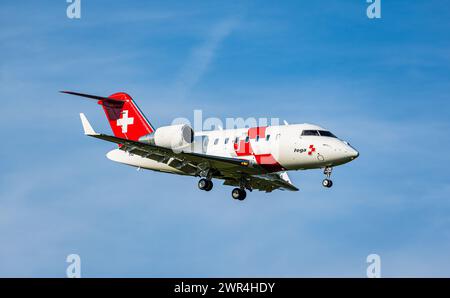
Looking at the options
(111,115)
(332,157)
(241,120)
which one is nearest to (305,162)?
(332,157)

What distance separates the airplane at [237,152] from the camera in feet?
151

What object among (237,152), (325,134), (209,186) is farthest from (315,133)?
(209,186)

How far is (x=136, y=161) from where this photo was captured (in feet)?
170

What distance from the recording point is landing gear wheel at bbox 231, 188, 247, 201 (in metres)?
49.9

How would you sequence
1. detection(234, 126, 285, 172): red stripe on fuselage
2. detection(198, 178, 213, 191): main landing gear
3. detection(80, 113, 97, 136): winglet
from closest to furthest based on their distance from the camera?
detection(80, 113, 97, 136): winglet < detection(234, 126, 285, 172): red stripe on fuselage < detection(198, 178, 213, 191): main landing gear

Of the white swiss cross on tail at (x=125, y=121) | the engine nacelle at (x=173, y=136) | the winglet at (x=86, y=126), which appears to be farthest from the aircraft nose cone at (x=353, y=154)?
the white swiss cross on tail at (x=125, y=121)

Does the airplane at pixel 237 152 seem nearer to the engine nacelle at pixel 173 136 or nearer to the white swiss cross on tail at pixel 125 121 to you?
the engine nacelle at pixel 173 136

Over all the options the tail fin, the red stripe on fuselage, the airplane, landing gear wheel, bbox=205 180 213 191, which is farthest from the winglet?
the red stripe on fuselage

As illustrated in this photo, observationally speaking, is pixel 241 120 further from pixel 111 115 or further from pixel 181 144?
pixel 111 115

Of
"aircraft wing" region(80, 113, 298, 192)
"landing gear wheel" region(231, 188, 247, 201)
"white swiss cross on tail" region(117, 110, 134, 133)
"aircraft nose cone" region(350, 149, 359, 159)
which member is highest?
"white swiss cross on tail" region(117, 110, 134, 133)

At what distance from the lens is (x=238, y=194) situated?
→ 49.9 metres

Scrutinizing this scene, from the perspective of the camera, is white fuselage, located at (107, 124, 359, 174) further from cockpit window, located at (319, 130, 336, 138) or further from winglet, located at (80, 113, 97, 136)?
Result: winglet, located at (80, 113, 97, 136)

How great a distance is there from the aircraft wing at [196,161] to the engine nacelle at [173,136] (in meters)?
0.56
